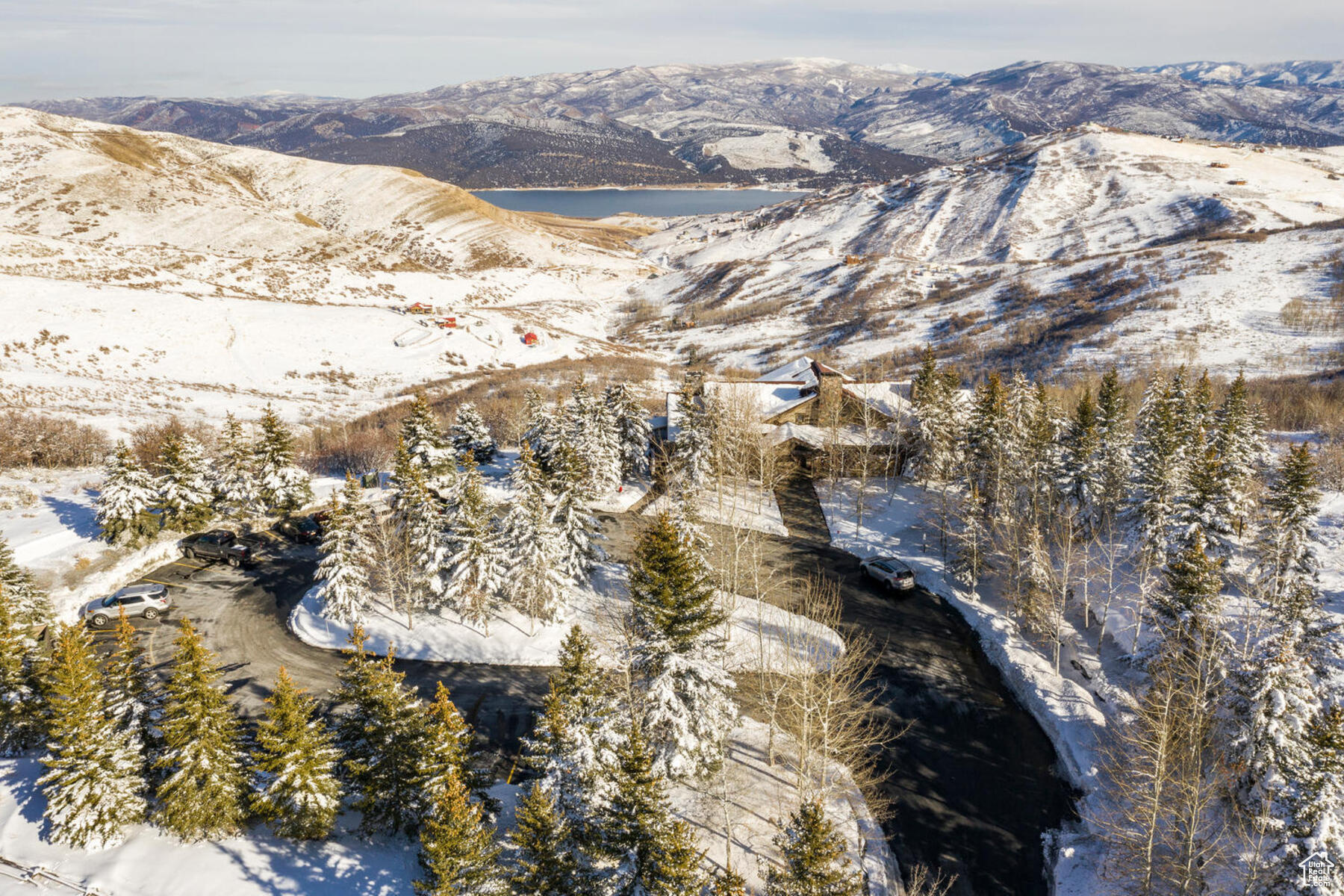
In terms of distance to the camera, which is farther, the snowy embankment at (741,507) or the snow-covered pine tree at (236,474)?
the snowy embankment at (741,507)

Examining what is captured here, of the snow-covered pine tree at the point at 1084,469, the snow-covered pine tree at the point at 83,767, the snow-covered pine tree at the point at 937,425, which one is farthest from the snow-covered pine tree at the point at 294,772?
the snow-covered pine tree at the point at 937,425

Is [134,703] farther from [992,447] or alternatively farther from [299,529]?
[992,447]

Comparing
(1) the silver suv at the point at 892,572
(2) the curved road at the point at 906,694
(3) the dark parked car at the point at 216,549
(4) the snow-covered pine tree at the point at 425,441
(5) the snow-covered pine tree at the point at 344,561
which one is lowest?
(2) the curved road at the point at 906,694

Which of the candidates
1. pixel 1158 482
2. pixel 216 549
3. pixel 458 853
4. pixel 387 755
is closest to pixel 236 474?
pixel 216 549

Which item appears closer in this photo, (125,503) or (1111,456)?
(125,503)

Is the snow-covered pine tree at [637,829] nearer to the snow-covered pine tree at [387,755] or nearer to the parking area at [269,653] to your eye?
the snow-covered pine tree at [387,755]

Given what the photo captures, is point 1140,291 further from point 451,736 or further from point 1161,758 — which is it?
point 451,736

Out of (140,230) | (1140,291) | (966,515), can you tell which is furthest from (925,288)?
(140,230)
